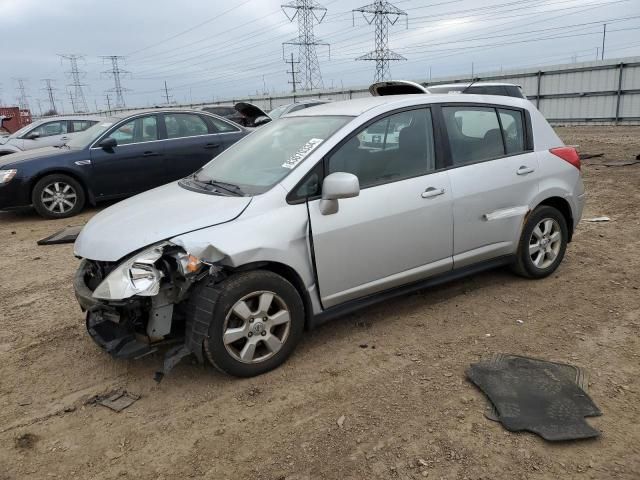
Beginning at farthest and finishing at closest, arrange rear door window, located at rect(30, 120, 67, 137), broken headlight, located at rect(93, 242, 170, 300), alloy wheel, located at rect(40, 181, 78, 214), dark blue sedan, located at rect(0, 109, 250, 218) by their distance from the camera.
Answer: rear door window, located at rect(30, 120, 67, 137) < alloy wheel, located at rect(40, 181, 78, 214) < dark blue sedan, located at rect(0, 109, 250, 218) < broken headlight, located at rect(93, 242, 170, 300)

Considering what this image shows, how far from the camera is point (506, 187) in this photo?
4309 mm

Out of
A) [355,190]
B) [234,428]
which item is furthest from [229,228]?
[234,428]

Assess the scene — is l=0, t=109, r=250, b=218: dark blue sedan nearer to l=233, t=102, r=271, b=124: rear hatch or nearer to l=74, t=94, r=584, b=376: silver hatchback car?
l=233, t=102, r=271, b=124: rear hatch

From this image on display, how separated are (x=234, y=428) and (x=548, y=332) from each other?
7.82 ft

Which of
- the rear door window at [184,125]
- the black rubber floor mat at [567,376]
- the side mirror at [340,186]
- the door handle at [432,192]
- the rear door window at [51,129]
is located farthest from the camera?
the rear door window at [51,129]

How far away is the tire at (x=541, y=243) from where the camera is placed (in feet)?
15.0

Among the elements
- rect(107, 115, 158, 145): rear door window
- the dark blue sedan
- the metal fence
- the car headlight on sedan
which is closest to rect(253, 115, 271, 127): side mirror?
the dark blue sedan

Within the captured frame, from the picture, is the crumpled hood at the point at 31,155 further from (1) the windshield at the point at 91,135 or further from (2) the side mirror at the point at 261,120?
(2) the side mirror at the point at 261,120

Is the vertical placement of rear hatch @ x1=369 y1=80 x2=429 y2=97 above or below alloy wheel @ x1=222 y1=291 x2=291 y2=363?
above

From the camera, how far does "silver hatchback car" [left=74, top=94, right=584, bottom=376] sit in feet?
10.2

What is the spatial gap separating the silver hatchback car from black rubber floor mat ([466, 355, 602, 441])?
0.95m

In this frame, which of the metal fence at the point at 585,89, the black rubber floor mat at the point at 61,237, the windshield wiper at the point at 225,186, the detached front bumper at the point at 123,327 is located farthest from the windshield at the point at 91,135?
the metal fence at the point at 585,89

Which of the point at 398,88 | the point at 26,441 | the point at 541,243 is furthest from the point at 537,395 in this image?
the point at 398,88

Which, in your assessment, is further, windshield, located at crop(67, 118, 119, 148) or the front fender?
the front fender
